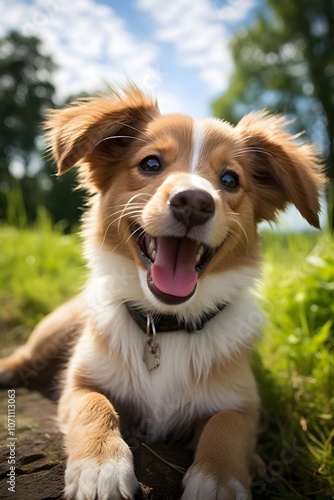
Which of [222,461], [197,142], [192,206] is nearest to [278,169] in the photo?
[197,142]

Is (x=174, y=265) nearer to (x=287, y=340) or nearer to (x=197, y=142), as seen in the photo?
(x=197, y=142)

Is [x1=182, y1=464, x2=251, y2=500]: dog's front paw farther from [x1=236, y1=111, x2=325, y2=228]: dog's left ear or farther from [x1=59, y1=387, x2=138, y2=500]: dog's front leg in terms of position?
[x1=236, y1=111, x2=325, y2=228]: dog's left ear

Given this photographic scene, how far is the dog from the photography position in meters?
2.15

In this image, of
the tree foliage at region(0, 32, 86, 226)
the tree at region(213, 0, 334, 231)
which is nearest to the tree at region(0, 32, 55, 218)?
the tree foliage at region(0, 32, 86, 226)

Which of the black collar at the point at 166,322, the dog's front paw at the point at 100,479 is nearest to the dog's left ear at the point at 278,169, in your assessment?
the black collar at the point at 166,322

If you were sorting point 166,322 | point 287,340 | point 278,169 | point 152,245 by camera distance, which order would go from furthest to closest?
point 287,340, point 278,169, point 166,322, point 152,245

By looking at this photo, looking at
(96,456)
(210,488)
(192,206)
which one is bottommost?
(210,488)

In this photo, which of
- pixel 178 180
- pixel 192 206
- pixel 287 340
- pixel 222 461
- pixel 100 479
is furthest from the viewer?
pixel 287 340

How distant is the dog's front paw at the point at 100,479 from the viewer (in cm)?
174

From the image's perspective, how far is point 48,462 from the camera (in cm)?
211

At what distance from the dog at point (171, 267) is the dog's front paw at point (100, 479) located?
0.22 ft

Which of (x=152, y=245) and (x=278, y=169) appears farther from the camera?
(x=278, y=169)

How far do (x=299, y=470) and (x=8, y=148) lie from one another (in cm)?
2340

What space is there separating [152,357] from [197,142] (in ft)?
4.01
